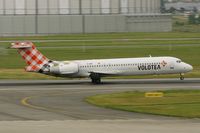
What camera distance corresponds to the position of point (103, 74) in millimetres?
54969

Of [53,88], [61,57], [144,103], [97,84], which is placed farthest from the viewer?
[61,57]

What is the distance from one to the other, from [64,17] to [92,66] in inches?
3208

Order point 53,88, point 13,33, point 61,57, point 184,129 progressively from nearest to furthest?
point 184,129 < point 53,88 < point 61,57 < point 13,33

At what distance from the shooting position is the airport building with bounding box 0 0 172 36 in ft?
441

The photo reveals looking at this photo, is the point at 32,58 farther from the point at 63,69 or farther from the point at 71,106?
the point at 71,106

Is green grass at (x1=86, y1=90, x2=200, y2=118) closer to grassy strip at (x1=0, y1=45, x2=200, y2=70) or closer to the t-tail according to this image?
the t-tail

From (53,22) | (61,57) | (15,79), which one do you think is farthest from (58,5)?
(15,79)

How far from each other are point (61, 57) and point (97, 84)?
27.0 m

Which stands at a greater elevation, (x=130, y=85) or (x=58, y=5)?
(x=58, y=5)

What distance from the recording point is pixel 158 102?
127 ft

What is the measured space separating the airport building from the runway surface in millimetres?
78634

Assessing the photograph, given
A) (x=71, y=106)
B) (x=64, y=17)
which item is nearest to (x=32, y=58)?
(x=71, y=106)

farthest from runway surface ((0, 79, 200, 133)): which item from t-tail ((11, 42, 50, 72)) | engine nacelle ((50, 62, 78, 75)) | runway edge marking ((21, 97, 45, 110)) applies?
t-tail ((11, 42, 50, 72))

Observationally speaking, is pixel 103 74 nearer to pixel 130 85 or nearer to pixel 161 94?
pixel 130 85
